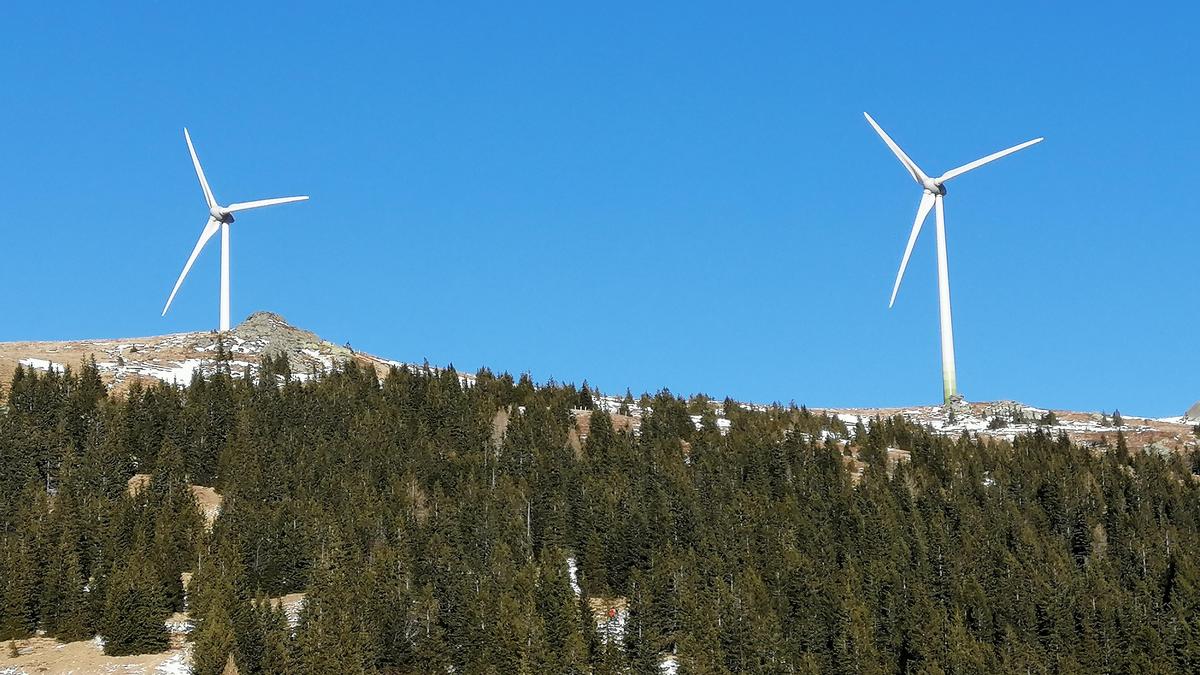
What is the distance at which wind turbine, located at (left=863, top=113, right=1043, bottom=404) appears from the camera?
170625 millimetres

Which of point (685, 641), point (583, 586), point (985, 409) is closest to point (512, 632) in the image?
point (685, 641)

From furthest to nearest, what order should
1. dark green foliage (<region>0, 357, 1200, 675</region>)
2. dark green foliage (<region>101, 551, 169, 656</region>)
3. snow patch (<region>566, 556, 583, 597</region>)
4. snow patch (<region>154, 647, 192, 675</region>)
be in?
snow patch (<region>566, 556, 583, 597</region>)
dark green foliage (<region>0, 357, 1200, 675</region>)
dark green foliage (<region>101, 551, 169, 656</region>)
snow patch (<region>154, 647, 192, 675</region>)

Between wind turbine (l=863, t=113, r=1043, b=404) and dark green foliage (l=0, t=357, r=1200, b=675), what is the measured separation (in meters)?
16.9

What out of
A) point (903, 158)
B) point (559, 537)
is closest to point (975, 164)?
point (903, 158)

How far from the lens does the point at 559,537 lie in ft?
396

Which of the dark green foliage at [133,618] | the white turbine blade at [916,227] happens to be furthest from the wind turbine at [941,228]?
the dark green foliage at [133,618]

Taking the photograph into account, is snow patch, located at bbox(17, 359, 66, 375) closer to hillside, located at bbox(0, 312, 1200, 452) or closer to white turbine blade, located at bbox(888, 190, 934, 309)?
hillside, located at bbox(0, 312, 1200, 452)

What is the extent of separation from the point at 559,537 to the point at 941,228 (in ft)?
Answer: 246

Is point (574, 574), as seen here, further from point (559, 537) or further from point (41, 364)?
point (41, 364)

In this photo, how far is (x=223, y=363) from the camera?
170 m

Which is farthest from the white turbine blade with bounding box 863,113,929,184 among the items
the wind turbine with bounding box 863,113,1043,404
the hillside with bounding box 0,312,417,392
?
the hillside with bounding box 0,312,417,392

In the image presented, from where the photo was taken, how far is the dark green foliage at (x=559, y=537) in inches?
3748

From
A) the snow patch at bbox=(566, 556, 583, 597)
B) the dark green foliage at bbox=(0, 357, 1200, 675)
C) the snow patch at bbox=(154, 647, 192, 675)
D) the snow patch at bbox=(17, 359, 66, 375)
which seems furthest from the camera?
the snow patch at bbox=(17, 359, 66, 375)

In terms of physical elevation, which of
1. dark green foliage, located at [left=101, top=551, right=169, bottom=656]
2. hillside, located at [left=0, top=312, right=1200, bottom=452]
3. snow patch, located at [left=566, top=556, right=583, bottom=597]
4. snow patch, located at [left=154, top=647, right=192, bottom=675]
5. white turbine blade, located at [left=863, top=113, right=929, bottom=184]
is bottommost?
Answer: snow patch, located at [left=154, top=647, right=192, bottom=675]
